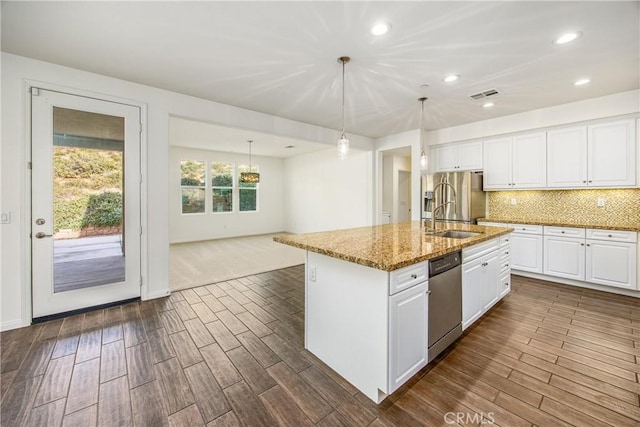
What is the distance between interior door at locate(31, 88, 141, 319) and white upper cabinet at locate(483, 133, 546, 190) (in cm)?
545

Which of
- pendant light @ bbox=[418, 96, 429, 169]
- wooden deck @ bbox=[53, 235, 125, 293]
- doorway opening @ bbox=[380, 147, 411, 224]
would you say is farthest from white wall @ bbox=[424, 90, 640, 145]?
wooden deck @ bbox=[53, 235, 125, 293]

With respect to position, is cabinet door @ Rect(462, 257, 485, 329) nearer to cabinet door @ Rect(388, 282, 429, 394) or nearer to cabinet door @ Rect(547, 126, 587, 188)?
cabinet door @ Rect(388, 282, 429, 394)

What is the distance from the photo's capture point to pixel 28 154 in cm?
271

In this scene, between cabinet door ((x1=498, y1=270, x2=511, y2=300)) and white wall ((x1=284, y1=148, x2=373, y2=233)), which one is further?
white wall ((x1=284, y1=148, x2=373, y2=233))

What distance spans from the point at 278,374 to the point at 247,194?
24.1 feet

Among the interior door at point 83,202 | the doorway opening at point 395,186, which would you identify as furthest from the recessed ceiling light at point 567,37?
the interior door at point 83,202

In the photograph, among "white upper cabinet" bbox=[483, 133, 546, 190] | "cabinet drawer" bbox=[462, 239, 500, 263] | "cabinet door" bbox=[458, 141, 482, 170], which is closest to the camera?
"cabinet drawer" bbox=[462, 239, 500, 263]

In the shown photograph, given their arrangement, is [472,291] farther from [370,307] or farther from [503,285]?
[370,307]

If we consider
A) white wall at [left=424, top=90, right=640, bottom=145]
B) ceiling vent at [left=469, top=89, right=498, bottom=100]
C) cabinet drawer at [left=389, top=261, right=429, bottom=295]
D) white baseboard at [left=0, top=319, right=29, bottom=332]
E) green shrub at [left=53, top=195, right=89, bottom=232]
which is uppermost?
ceiling vent at [left=469, top=89, right=498, bottom=100]

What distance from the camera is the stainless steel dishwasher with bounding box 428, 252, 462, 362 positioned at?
6.64 ft

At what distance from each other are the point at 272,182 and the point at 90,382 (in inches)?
307

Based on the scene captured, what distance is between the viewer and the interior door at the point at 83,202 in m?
2.80

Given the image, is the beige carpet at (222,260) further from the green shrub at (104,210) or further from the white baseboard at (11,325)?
the white baseboard at (11,325)

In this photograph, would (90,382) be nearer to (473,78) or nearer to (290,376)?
(290,376)
